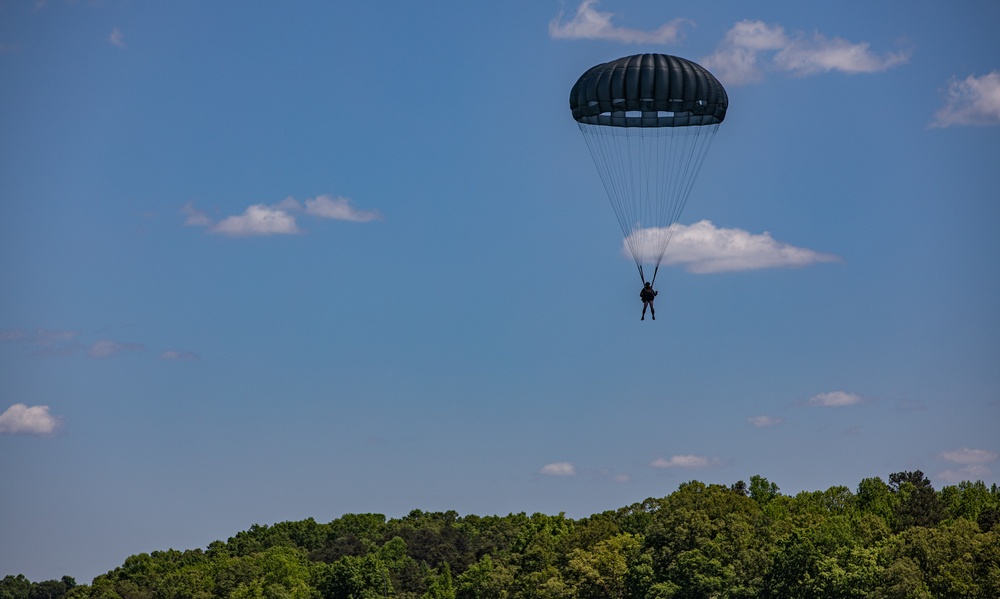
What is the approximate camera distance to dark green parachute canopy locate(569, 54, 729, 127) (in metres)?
79.8

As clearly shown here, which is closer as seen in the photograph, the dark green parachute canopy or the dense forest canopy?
the dark green parachute canopy

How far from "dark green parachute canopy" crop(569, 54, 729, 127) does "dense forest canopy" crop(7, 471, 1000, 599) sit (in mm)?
28005

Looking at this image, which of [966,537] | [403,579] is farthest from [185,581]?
[966,537]

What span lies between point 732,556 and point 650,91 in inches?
1565

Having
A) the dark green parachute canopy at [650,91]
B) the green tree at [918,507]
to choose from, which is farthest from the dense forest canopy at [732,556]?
the dark green parachute canopy at [650,91]

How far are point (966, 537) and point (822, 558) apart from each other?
29.3ft

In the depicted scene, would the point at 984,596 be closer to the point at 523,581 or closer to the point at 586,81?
the point at 586,81

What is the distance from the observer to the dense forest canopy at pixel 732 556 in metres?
89.8

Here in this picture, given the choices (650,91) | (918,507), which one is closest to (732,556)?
(918,507)

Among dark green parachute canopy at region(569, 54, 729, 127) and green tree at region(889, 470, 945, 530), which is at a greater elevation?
dark green parachute canopy at region(569, 54, 729, 127)

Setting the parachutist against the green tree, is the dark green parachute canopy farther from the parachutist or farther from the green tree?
the green tree

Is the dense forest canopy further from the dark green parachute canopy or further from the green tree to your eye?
the dark green parachute canopy

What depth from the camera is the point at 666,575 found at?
10950cm

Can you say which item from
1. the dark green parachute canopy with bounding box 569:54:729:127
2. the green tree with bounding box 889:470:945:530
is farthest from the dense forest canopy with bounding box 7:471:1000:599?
the dark green parachute canopy with bounding box 569:54:729:127
